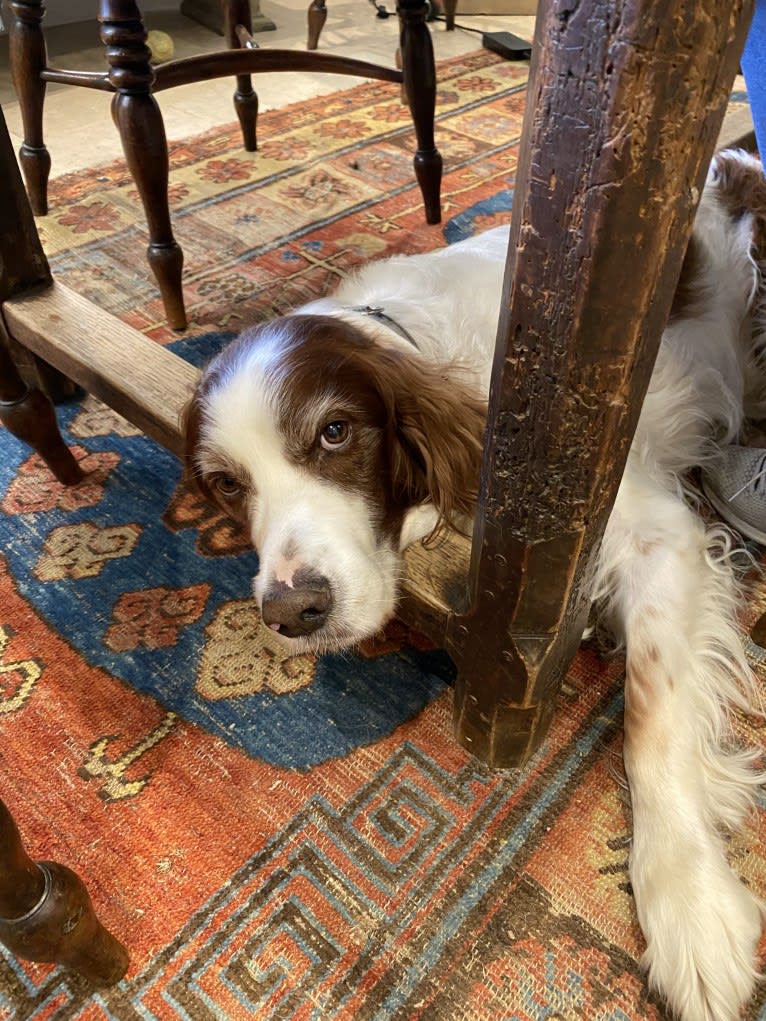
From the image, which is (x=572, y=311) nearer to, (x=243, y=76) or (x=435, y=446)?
(x=435, y=446)

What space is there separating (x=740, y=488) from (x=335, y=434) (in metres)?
0.87

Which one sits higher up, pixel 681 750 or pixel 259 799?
pixel 681 750

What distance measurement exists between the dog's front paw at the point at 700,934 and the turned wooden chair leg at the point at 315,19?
4.44 meters

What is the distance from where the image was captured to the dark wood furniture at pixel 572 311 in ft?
1.68

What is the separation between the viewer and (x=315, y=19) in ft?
13.6

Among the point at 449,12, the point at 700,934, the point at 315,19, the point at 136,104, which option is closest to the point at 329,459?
the point at 700,934

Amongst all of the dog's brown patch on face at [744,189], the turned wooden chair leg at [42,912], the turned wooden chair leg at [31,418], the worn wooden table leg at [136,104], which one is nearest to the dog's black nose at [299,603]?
the turned wooden chair leg at [42,912]

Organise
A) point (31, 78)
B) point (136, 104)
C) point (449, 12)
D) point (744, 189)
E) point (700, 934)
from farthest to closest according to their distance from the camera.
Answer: point (449, 12) < point (31, 78) < point (744, 189) < point (136, 104) < point (700, 934)

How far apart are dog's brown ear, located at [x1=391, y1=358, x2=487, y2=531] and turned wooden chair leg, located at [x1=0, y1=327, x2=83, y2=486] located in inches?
31.2

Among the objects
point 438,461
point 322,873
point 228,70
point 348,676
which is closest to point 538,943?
point 322,873

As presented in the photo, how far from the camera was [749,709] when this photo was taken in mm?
1261

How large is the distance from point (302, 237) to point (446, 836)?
82.5 inches

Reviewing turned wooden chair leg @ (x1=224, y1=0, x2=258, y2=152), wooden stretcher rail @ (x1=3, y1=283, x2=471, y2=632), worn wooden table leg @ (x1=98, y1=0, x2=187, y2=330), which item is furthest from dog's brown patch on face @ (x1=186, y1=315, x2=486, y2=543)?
turned wooden chair leg @ (x1=224, y1=0, x2=258, y2=152)

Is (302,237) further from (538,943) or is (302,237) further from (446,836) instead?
(538,943)
